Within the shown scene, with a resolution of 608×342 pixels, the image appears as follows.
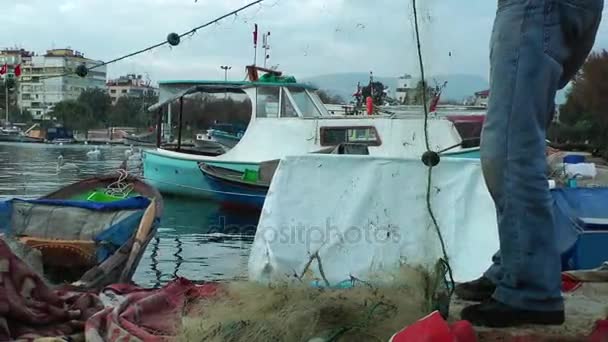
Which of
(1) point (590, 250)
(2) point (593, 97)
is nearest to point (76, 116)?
(2) point (593, 97)

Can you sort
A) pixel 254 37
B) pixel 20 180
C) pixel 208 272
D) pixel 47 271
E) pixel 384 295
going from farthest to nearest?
pixel 20 180 < pixel 254 37 < pixel 208 272 < pixel 47 271 < pixel 384 295

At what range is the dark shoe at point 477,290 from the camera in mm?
2668

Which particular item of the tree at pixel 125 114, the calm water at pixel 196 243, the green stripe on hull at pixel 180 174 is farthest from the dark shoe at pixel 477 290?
the tree at pixel 125 114

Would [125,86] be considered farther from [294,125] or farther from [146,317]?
[146,317]

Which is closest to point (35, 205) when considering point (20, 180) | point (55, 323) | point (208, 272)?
point (208, 272)

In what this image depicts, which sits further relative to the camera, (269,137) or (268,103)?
(268,103)

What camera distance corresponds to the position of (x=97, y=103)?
376 feet

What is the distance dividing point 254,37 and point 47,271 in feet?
51.9

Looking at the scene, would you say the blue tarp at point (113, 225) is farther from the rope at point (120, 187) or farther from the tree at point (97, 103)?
the tree at point (97, 103)

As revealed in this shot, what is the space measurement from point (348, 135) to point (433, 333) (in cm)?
1506

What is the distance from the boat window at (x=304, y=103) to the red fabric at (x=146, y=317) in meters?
15.9

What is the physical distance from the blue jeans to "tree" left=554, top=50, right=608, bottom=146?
160 feet

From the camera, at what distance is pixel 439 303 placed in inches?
93.7

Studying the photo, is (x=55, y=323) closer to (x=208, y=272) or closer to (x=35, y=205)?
(x=35, y=205)
